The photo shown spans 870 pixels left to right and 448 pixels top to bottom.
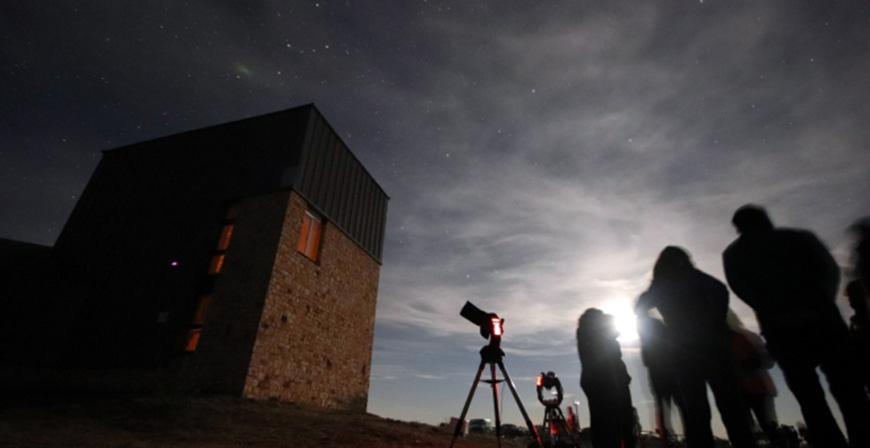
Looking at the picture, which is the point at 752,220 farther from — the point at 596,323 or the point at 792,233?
the point at 596,323

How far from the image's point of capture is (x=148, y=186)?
47.2 ft

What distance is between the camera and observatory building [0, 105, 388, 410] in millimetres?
10562

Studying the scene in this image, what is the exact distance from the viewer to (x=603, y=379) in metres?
3.48

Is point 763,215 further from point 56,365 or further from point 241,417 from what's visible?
point 56,365

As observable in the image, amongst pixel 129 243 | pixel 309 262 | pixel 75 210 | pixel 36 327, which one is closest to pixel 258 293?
pixel 309 262

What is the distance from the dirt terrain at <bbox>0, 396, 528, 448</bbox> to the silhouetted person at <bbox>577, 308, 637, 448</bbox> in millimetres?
4453

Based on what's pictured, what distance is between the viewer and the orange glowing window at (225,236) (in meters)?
12.3

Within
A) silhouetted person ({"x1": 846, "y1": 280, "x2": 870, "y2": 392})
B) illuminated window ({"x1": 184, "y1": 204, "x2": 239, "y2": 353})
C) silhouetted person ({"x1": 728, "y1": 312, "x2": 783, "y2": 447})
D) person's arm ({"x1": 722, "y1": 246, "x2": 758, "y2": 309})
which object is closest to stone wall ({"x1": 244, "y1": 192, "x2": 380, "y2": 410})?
illuminated window ({"x1": 184, "y1": 204, "x2": 239, "y2": 353})

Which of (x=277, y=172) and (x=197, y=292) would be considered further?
(x=277, y=172)

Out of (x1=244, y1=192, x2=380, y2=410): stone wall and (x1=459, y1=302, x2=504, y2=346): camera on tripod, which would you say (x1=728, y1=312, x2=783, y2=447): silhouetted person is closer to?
(x1=459, y1=302, x2=504, y2=346): camera on tripod

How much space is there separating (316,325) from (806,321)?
12163 mm

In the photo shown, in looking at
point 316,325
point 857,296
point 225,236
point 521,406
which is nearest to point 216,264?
point 225,236

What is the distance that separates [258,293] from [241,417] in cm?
374

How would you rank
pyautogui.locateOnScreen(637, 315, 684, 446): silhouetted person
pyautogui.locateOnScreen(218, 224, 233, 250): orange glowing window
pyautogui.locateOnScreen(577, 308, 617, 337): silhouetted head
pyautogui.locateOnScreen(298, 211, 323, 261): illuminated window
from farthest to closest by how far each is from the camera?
pyautogui.locateOnScreen(298, 211, 323, 261): illuminated window
pyautogui.locateOnScreen(218, 224, 233, 250): orange glowing window
pyautogui.locateOnScreen(577, 308, 617, 337): silhouetted head
pyautogui.locateOnScreen(637, 315, 684, 446): silhouetted person
